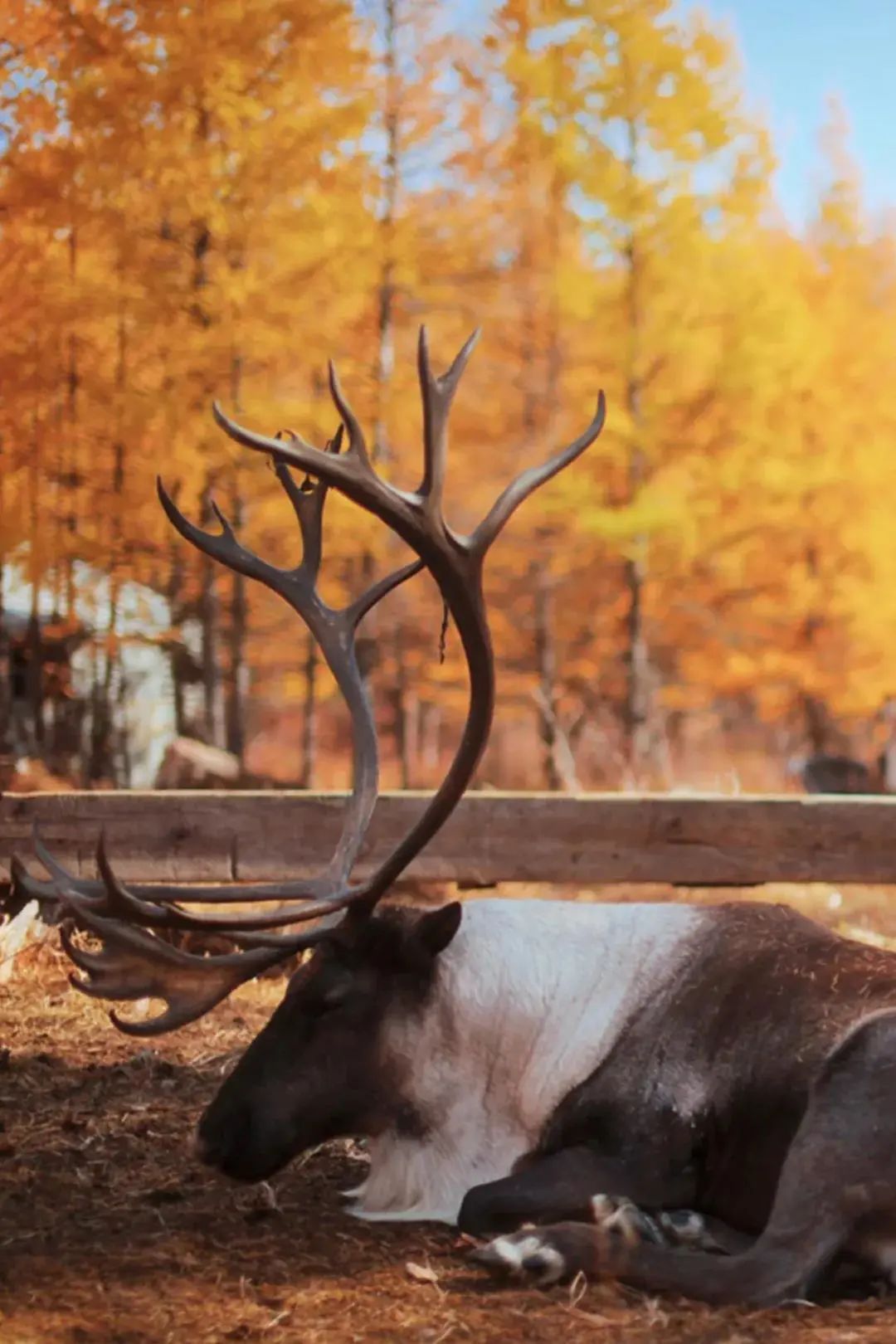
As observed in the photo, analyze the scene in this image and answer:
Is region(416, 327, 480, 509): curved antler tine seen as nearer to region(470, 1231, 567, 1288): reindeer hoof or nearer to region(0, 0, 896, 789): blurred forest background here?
region(470, 1231, 567, 1288): reindeer hoof

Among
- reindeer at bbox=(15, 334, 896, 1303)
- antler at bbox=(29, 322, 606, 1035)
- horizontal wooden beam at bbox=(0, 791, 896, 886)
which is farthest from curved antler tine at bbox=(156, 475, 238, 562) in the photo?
horizontal wooden beam at bbox=(0, 791, 896, 886)

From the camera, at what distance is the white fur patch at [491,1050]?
3158 mm

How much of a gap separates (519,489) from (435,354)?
436 inches

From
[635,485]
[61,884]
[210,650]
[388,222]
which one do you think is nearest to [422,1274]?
[61,884]

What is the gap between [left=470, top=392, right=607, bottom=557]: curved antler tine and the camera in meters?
3.07

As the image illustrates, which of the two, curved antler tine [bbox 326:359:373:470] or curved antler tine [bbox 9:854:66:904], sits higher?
curved antler tine [bbox 326:359:373:470]

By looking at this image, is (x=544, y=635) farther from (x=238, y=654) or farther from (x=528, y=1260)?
(x=528, y=1260)

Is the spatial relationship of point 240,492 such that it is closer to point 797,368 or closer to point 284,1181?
point 797,368

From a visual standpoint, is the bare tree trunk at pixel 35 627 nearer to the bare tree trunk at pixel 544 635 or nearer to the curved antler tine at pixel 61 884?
the bare tree trunk at pixel 544 635

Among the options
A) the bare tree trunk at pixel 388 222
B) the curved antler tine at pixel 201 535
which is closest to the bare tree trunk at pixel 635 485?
the bare tree trunk at pixel 388 222

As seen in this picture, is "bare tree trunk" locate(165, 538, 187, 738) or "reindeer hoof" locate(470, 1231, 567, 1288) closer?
"reindeer hoof" locate(470, 1231, 567, 1288)

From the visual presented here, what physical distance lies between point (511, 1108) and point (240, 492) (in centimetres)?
873

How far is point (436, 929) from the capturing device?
10.5 ft

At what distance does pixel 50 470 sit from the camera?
433 inches
